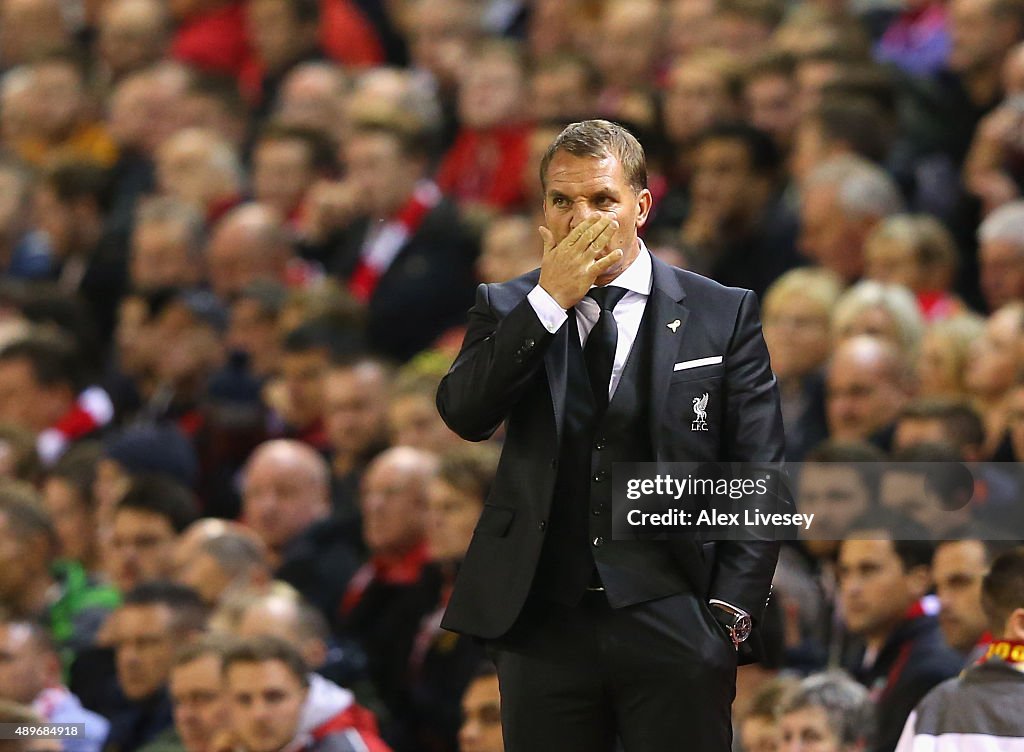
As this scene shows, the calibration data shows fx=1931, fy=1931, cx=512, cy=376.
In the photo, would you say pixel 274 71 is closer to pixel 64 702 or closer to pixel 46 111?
pixel 46 111

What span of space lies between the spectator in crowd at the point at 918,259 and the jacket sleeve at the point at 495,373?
15.3ft

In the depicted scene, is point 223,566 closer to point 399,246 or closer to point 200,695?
point 200,695

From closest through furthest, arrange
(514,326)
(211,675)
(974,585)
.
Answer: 1. (514,326)
2. (974,585)
3. (211,675)

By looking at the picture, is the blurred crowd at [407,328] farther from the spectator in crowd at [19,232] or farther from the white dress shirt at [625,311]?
the white dress shirt at [625,311]

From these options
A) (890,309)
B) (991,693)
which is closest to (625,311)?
(991,693)

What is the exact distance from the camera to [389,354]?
32.5 ft

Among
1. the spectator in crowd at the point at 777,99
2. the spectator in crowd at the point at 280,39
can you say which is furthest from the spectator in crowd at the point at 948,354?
the spectator in crowd at the point at 280,39

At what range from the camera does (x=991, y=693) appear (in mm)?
4547

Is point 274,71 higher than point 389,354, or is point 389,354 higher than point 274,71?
point 274,71

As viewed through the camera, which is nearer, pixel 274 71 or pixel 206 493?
pixel 206 493

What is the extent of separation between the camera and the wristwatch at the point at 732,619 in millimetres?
3689

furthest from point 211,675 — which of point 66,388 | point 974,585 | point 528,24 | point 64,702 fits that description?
point 528,24

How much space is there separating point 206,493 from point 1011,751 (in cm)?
549

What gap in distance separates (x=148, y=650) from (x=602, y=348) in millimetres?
3914
